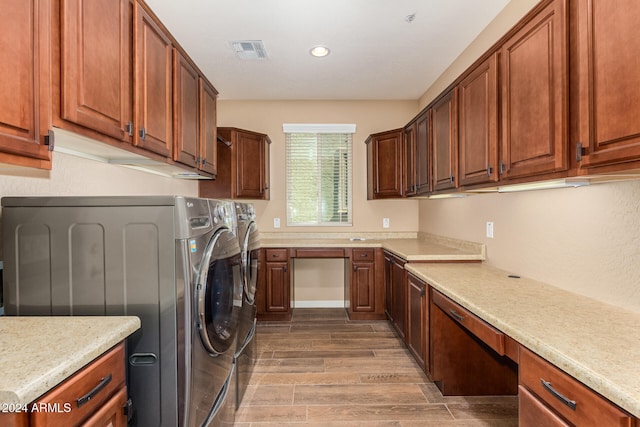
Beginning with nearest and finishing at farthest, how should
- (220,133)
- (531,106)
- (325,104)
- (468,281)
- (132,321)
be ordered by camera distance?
(132,321), (531,106), (468,281), (220,133), (325,104)

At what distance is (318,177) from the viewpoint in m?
4.46

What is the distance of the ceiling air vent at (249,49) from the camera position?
284 centimetres

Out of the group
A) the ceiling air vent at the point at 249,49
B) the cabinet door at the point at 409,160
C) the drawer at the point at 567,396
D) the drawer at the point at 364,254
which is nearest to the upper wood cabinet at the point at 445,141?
the cabinet door at the point at 409,160

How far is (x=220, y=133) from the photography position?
3732 millimetres

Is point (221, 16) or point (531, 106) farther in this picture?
point (221, 16)

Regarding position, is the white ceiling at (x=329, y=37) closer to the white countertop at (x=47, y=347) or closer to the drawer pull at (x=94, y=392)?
the white countertop at (x=47, y=347)

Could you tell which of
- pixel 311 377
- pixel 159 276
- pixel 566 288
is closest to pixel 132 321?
pixel 159 276

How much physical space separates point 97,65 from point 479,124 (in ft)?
6.58

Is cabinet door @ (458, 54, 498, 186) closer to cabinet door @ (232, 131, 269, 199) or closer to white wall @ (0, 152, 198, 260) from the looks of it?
white wall @ (0, 152, 198, 260)

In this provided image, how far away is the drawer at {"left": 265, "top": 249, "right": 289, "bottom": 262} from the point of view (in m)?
3.73

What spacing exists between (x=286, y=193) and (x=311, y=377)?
7.96ft

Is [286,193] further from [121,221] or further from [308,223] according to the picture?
[121,221]

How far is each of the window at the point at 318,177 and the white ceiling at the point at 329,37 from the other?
0.72 m

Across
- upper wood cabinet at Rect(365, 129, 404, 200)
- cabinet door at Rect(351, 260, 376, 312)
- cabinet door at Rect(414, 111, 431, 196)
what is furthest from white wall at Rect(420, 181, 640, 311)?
cabinet door at Rect(351, 260, 376, 312)
